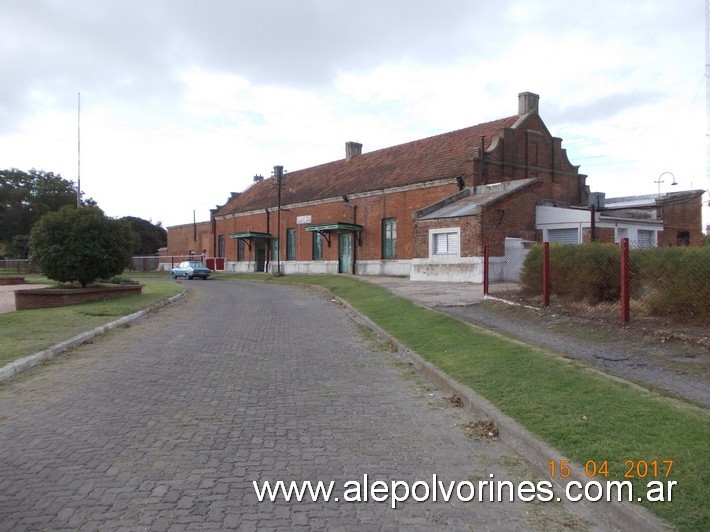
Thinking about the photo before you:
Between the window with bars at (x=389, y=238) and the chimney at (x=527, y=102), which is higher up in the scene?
the chimney at (x=527, y=102)

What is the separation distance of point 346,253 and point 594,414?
108 ft

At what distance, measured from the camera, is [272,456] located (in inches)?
192

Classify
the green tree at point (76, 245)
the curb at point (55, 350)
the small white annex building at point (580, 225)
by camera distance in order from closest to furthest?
the curb at point (55, 350) < the green tree at point (76, 245) < the small white annex building at point (580, 225)

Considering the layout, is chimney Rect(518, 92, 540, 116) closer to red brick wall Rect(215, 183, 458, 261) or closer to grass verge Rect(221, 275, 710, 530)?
red brick wall Rect(215, 183, 458, 261)

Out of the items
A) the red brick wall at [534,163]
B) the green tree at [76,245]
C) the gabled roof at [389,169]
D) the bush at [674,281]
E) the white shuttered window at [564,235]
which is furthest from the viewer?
the gabled roof at [389,169]

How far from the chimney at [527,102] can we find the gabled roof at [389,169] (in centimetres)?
67

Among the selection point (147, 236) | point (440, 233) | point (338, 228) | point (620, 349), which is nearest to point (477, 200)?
point (440, 233)

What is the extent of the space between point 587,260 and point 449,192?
18378mm

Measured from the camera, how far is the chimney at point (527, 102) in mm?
32406

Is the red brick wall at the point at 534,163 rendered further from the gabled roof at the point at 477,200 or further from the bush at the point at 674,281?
the bush at the point at 674,281

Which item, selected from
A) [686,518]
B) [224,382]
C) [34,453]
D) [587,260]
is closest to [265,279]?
[587,260]

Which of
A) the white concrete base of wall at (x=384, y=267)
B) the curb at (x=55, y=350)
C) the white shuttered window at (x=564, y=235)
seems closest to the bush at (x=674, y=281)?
the curb at (x=55, y=350)

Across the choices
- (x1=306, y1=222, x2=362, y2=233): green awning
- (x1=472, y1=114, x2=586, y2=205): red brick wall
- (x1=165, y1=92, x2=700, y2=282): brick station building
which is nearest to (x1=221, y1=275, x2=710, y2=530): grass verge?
(x1=165, y1=92, x2=700, y2=282): brick station building

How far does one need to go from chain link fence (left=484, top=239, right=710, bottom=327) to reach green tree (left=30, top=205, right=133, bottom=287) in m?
13.8
